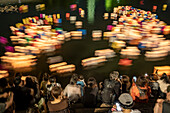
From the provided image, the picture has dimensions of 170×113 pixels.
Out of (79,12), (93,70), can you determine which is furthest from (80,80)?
(79,12)

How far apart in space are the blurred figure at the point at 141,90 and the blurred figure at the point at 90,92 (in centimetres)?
66

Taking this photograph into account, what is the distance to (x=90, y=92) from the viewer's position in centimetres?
253

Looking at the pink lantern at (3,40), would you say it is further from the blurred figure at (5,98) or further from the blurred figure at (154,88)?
the blurred figure at (154,88)

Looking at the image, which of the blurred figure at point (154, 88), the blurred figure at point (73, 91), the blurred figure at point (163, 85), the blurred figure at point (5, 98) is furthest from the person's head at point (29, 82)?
the blurred figure at point (163, 85)

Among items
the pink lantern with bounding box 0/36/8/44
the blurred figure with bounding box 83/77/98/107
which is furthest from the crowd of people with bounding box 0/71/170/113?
the pink lantern with bounding box 0/36/8/44

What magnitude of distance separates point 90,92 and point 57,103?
634mm

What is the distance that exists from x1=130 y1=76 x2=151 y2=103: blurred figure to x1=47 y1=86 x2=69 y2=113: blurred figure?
1201 mm

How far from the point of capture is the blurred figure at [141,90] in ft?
8.08

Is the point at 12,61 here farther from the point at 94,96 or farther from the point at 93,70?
the point at 94,96

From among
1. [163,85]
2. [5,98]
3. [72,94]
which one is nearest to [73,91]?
[72,94]

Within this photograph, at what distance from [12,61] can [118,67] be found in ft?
10.8

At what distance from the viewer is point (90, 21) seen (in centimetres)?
926

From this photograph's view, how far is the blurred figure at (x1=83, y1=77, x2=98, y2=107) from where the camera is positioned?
2505mm

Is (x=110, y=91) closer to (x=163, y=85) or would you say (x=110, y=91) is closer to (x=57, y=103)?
(x=57, y=103)
